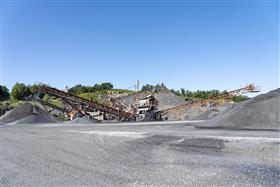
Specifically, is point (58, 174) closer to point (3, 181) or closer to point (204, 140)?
point (3, 181)

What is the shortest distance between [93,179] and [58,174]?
0.83m

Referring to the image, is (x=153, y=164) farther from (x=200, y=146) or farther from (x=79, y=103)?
(x=79, y=103)

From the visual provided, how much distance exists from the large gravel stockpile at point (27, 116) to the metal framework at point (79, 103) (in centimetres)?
187

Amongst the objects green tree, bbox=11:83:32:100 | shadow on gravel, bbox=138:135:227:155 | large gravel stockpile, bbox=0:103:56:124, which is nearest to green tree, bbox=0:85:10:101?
green tree, bbox=11:83:32:100

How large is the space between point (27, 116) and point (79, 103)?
16.4ft

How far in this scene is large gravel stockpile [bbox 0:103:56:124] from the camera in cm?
2377

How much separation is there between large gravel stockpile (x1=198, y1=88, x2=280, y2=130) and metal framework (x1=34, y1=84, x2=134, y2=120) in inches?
663

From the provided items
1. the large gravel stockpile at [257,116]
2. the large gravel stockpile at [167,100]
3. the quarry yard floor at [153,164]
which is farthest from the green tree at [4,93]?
the quarry yard floor at [153,164]

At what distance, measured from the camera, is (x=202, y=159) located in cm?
573

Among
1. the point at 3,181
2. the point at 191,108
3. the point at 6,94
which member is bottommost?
the point at 3,181

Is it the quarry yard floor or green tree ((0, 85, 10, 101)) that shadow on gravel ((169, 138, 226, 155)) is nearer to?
the quarry yard floor

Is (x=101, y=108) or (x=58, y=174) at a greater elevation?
(x=101, y=108)

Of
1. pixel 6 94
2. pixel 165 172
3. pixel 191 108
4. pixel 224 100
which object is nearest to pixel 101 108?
pixel 191 108

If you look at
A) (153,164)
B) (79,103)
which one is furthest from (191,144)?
(79,103)
